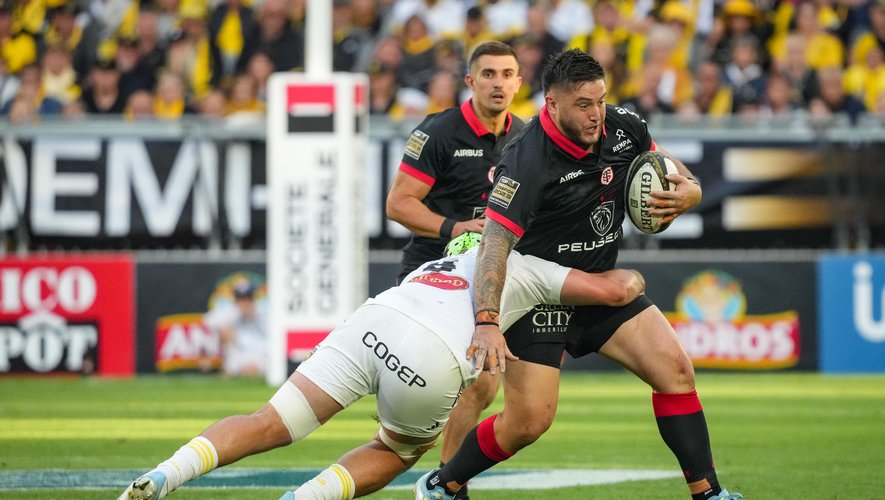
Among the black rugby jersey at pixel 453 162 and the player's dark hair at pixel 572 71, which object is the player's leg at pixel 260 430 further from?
the black rugby jersey at pixel 453 162

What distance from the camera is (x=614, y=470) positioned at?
861 cm

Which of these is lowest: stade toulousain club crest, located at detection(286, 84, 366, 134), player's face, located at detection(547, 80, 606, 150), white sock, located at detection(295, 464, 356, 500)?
white sock, located at detection(295, 464, 356, 500)

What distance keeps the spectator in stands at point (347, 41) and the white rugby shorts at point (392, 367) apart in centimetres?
1254

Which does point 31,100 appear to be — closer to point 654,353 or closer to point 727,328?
point 727,328

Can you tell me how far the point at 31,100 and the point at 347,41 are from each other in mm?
3935

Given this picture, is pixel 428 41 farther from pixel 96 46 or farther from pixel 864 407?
pixel 864 407

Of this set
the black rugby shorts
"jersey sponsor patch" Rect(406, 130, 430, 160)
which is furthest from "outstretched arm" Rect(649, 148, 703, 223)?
"jersey sponsor patch" Rect(406, 130, 430, 160)

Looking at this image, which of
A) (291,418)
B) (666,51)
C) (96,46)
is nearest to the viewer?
(291,418)

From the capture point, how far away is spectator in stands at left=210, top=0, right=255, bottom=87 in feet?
59.3

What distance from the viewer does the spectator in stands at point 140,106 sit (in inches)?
667

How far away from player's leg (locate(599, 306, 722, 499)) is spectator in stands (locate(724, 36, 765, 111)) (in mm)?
10457

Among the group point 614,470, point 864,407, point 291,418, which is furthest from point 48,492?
point 864,407

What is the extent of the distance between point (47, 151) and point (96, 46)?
3789 mm

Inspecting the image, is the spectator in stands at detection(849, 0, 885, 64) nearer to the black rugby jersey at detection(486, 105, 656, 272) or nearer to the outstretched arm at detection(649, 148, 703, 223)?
the black rugby jersey at detection(486, 105, 656, 272)
